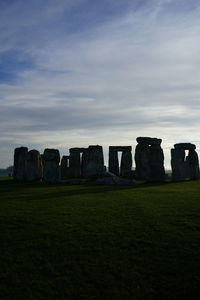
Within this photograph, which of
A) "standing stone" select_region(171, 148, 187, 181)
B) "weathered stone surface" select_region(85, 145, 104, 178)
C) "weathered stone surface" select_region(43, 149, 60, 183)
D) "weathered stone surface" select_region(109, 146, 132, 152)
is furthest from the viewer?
"weathered stone surface" select_region(109, 146, 132, 152)

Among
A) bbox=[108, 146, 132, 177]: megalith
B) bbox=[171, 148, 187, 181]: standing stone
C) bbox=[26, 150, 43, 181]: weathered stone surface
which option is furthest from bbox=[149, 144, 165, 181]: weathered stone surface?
bbox=[26, 150, 43, 181]: weathered stone surface

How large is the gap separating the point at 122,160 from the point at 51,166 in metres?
9.99

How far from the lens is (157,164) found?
83.3 feet

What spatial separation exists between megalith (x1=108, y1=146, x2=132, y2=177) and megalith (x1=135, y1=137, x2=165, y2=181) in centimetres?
266

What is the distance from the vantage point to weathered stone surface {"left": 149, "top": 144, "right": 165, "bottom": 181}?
25.2 meters

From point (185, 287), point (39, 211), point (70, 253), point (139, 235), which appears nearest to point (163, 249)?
point (139, 235)

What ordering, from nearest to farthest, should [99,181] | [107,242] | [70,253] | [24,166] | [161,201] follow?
[70,253]
[107,242]
[161,201]
[99,181]
[24,166]

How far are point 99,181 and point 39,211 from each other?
38.7 feet

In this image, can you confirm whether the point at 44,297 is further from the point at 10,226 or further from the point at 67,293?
the point at 10,226

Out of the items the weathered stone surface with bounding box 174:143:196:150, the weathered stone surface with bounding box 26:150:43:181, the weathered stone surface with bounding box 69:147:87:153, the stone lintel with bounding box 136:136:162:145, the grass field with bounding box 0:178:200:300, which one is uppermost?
the stone lintel with bounding box 136:136:162:145

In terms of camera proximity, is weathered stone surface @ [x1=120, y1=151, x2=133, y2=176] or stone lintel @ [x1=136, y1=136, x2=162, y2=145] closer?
stone lintel @ [x1=136, y1=136, x2=162, y2=145]

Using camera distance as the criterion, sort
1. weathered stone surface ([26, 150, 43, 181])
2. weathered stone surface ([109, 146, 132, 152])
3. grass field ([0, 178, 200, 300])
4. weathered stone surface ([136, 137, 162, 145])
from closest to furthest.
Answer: grass field ([0, 178, 200, 300]) < weathered stone surface ([26, 150, 43, 181]) < weathered stone surface ([136, 137, 162, 145]) < weathered stone surface ([109, 146, 132, 152])

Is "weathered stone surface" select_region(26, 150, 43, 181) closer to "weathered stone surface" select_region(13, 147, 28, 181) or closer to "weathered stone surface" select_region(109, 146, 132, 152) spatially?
"weathered stone surface" select_region(13, 147, 28, 181)

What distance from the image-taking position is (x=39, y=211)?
10.9 metres
